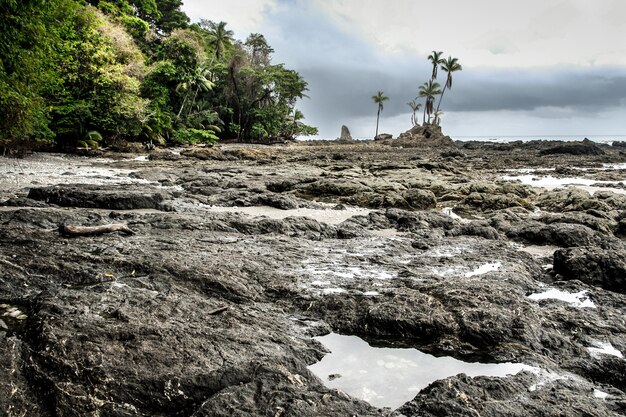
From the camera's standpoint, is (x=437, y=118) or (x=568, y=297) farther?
(x=437, y=118)

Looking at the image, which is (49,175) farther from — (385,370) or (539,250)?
(539,250)

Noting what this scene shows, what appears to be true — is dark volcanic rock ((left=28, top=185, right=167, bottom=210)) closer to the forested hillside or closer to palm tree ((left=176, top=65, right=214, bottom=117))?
the forested hillside

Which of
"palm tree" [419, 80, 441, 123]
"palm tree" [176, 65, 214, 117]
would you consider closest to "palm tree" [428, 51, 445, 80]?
"palm tree" [419, 80, 441, 123]

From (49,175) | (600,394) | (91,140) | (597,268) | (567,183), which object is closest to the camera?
(600,394)

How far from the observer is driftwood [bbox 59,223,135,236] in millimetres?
6047

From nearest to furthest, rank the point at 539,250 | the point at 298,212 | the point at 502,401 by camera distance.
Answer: the point at 502,401 < the point at 539,250 < the point at 298,212

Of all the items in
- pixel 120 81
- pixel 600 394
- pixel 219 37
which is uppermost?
pixel 219 37

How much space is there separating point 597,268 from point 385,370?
14.3 feet

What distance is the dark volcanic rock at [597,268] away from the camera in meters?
5.86

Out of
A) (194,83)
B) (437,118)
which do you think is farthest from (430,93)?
(194,83)

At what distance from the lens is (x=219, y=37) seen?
53.2 m

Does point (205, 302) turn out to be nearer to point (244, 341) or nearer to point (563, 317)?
point (244, 341)

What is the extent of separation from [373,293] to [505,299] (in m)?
1.57

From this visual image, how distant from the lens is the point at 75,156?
75.4 feet
